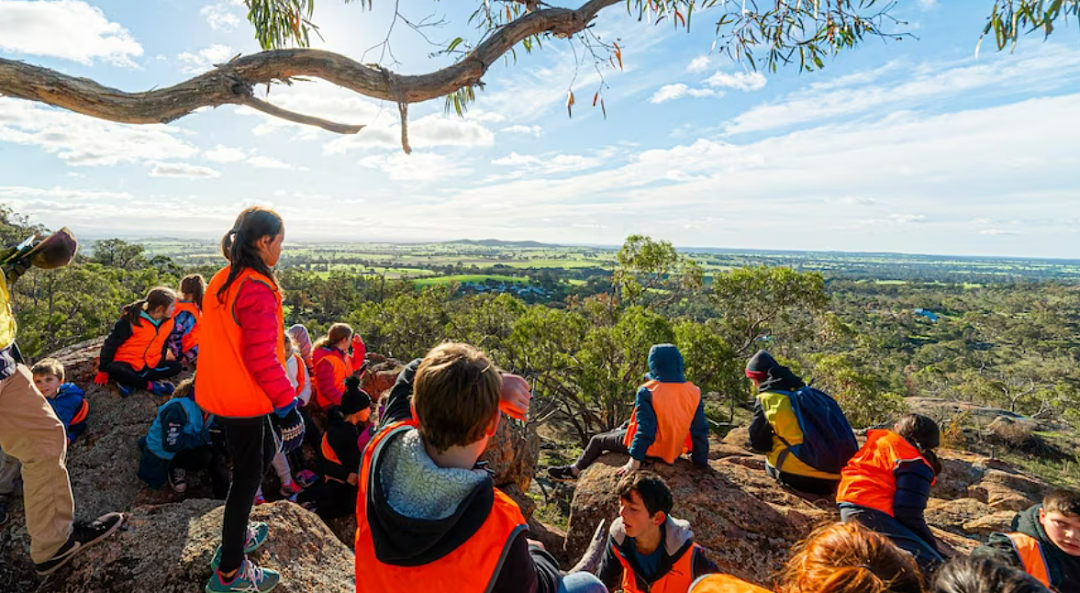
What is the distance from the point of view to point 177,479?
420cm

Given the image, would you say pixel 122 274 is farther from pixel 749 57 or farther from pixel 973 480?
pixel 973 480

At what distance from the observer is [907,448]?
132 inches

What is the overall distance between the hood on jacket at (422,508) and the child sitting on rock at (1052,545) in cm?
299

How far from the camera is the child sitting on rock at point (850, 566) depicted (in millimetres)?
1436

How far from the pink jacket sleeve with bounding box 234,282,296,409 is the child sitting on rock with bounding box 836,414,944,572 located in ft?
12.7

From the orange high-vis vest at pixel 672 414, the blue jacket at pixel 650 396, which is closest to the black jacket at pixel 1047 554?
the orange high-vis vest at pixel 672 414

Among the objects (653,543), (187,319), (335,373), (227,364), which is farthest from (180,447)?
(653,543)

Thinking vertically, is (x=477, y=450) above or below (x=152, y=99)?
below

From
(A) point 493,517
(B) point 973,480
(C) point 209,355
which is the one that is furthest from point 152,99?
(B) point 973,480

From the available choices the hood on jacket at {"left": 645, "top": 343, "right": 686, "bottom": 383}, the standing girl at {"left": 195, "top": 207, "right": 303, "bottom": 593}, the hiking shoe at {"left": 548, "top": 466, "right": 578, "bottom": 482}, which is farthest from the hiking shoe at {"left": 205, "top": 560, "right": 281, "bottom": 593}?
the hiking shoe at {"left": 548, "top": 466, "right": 578, "bottom": 482}

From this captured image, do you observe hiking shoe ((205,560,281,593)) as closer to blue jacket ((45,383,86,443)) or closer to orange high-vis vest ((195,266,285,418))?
orange high-vis vest ((195,266,285,418))

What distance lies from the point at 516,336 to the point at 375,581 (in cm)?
1424

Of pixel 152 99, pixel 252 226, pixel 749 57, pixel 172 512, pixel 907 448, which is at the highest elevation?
pixel 749 57

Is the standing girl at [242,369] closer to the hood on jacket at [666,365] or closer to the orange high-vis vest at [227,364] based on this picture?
the orange high-vis vest at [227,364]
